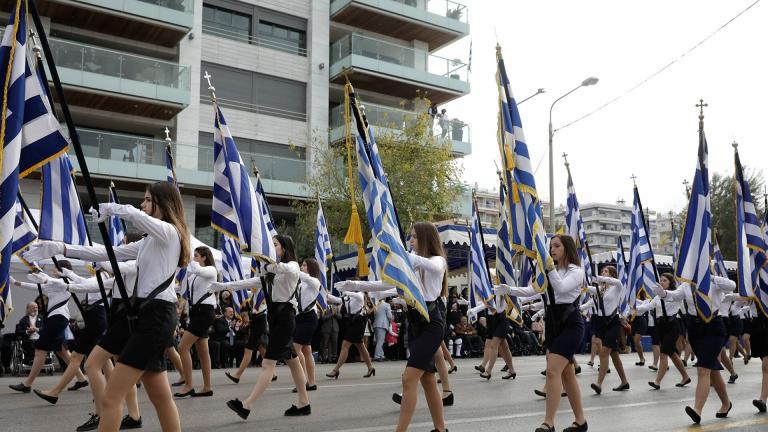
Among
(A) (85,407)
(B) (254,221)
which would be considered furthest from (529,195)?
(A) (85,407)

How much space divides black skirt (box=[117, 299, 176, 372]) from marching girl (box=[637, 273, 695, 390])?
751cm

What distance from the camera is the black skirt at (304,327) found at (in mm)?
10938

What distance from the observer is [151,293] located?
17.4 feet

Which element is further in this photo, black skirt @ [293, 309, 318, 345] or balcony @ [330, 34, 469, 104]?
balcony @ [330, 34, 469, 104]

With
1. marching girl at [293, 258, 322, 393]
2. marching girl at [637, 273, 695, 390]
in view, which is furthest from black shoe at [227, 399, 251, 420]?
marching girl at [637, 273, 695, 390]

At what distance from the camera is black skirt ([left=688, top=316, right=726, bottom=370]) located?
28.0 ft

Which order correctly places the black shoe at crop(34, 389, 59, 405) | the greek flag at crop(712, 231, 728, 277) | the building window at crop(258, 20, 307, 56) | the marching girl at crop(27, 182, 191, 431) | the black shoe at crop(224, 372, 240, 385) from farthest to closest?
the building window at crop(258, 20, 307, 56)
the greek flag at crop(712, 231, 728, 277)
the black shoe at crop(224, 372, 240, 385)
the black shoe at crop(34, 389, 59, 405)
the marching girl at crop(27, 182, 191, 431)

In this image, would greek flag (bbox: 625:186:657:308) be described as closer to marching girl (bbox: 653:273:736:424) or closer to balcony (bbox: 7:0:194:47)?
marching girl (bbox: 653:273:736:424)

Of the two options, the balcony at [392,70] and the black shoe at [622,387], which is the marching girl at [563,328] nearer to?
the black shoe at [622,387]

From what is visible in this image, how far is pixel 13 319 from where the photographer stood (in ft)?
59.8

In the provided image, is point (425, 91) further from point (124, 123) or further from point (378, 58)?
point (124, 123)

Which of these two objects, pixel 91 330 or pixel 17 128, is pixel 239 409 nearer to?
pixel 91 330

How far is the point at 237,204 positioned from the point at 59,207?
2.08m

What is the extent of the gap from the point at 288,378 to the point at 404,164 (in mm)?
12463
